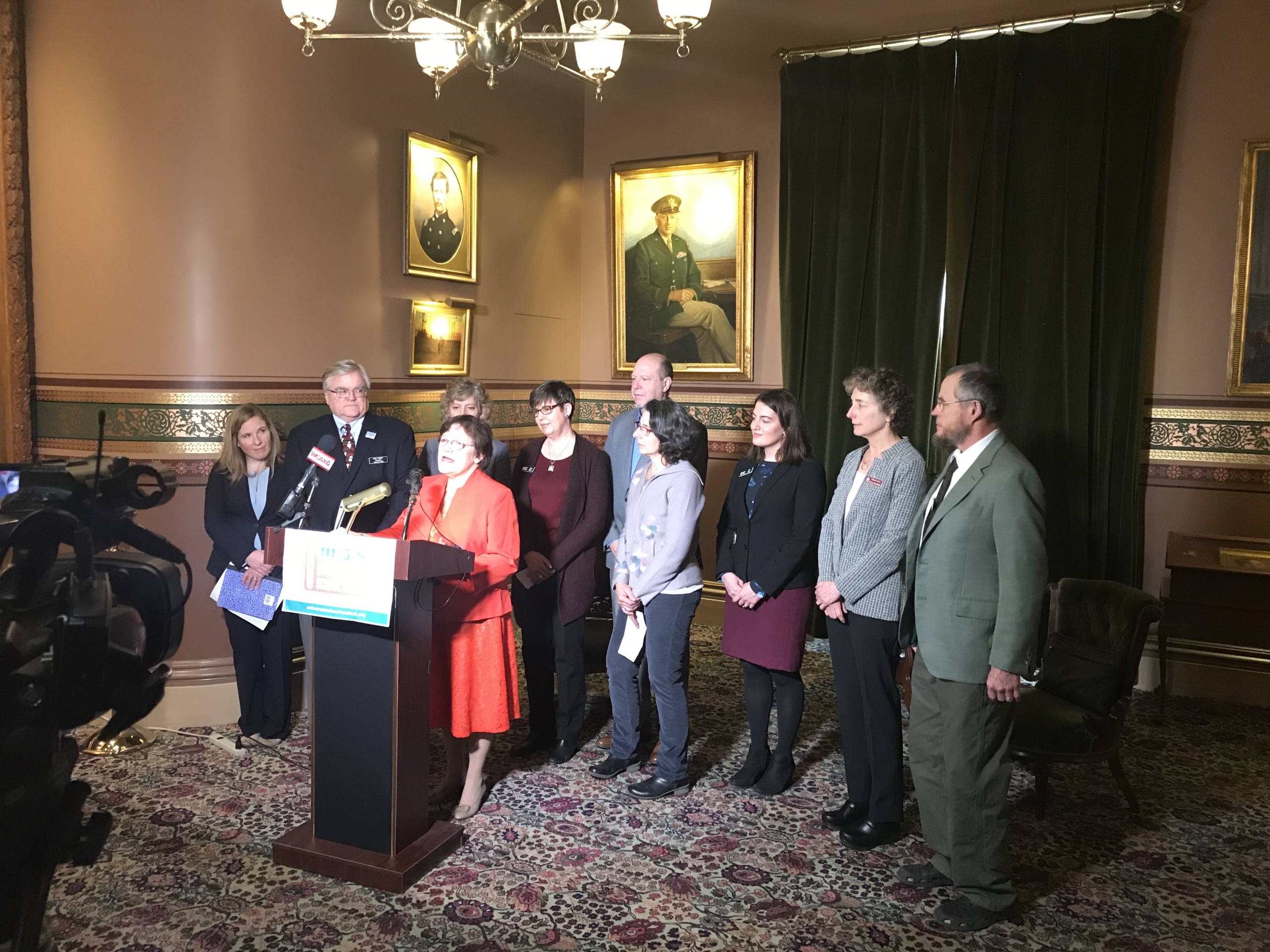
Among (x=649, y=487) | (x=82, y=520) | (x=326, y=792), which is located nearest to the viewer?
(x=82, y=520)

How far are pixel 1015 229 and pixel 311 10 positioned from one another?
3970 millimetres

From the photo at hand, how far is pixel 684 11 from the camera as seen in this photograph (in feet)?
11.3

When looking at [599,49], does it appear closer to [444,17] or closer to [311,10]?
[444,17]

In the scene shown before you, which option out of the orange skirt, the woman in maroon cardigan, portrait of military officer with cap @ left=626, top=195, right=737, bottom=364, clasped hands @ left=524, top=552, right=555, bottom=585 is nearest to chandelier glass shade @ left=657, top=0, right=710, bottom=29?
the woman in maroon cardigan

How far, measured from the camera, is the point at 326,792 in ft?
10.7

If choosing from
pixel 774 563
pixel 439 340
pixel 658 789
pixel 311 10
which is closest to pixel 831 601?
pixel 774 563

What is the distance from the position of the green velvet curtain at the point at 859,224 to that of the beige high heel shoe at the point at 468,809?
3.36 m

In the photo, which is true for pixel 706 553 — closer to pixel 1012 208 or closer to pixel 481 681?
pixel 1012 208

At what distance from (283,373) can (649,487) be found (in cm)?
220

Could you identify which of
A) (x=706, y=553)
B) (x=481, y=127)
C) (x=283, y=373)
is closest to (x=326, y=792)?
(x=283, y=373)

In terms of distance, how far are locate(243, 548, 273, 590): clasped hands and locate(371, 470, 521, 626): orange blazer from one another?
100cm

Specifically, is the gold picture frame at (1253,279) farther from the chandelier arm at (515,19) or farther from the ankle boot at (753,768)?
the chandelier arm at (515,19)

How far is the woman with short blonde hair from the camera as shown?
4.40 m

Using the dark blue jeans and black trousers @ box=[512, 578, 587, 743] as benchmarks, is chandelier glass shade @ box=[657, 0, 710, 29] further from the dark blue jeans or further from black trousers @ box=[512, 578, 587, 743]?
black trousers @ box=[512, 578, 587, 743]
